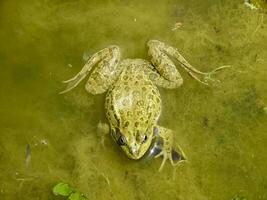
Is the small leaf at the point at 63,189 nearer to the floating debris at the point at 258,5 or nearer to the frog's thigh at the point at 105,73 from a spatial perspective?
the frog's thigh at the point at 105,73

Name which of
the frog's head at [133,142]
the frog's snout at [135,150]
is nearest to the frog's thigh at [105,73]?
the frog's head at [133,142]

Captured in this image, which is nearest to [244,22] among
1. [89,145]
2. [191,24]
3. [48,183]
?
[191,24]

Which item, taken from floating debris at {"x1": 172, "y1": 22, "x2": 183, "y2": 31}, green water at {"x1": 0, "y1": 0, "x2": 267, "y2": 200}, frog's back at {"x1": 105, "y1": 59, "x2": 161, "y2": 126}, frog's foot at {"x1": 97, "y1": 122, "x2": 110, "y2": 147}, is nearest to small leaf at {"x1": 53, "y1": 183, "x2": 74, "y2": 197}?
green water at {"x1": 0, "y1": 0, "x2": 267, "y2": 200}

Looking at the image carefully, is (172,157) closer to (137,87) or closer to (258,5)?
(137,87)

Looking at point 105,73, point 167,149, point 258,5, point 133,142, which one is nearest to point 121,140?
point 133,142

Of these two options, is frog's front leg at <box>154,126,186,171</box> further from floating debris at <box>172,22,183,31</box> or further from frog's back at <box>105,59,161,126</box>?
floating debris at <box>172,22,183,31</box>

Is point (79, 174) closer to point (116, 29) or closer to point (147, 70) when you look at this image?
point (147, 70)
